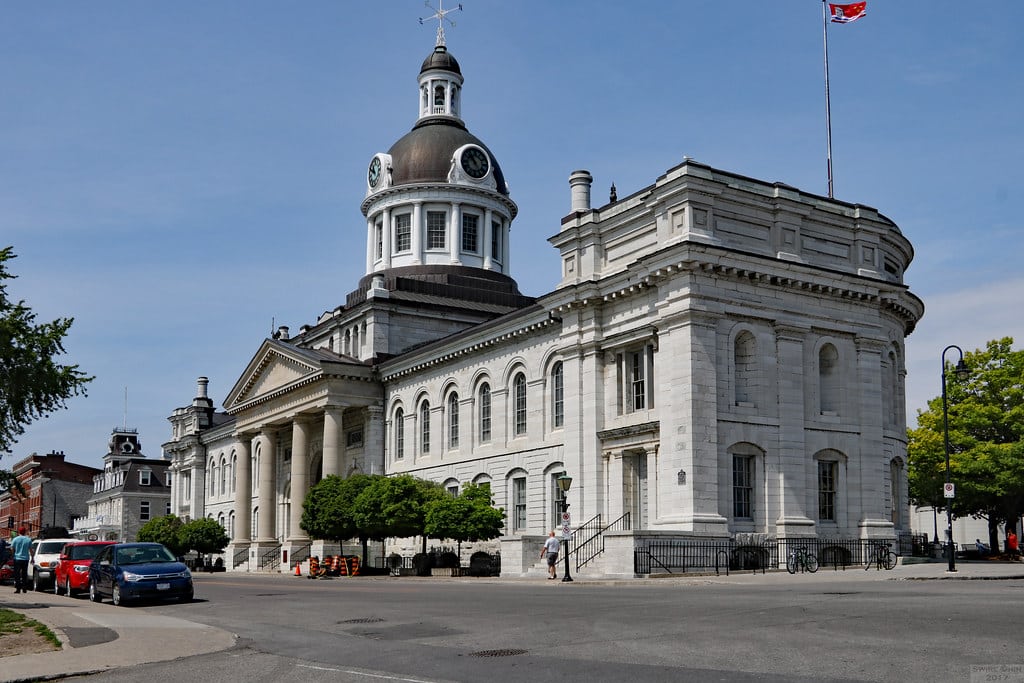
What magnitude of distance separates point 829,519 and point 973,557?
19.1 metres

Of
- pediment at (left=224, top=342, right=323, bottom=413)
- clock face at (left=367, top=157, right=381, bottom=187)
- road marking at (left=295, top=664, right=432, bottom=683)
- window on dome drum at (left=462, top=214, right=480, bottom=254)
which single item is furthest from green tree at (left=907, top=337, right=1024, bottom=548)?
road marking at (left=295, top=664, right=432, bottom=683)

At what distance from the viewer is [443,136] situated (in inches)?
2862

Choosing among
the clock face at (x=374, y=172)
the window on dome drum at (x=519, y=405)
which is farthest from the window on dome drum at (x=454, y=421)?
the clock face at (x=374, y=172)

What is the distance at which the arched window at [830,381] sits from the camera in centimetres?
4222

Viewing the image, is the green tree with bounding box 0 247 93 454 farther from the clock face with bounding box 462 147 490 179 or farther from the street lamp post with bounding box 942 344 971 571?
the clock face with bounding box 462 147 490 179

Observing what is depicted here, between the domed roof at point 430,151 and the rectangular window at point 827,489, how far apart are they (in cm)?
3654

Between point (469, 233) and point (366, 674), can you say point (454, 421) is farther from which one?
point (366, 674)

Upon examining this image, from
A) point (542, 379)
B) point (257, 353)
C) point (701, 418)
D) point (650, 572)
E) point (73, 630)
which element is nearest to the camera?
point (73, 630)

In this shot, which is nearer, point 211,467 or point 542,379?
point 542,379

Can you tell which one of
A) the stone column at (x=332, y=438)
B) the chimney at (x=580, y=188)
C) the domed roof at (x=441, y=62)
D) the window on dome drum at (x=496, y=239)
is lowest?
the stone column at (x=332, y=438)

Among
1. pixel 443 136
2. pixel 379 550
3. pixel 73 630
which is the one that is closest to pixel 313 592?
pixel 73 630

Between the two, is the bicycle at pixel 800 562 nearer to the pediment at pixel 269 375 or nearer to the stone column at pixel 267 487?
the pediment at pixel 269 375

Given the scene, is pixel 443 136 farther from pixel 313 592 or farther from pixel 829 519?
pixel 313 592

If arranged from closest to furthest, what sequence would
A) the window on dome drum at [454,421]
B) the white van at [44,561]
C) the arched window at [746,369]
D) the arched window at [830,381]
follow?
the white van at [44,561], the arched window at [746,369], the arched window at [830,381], the window on dome drum at [454,421]
